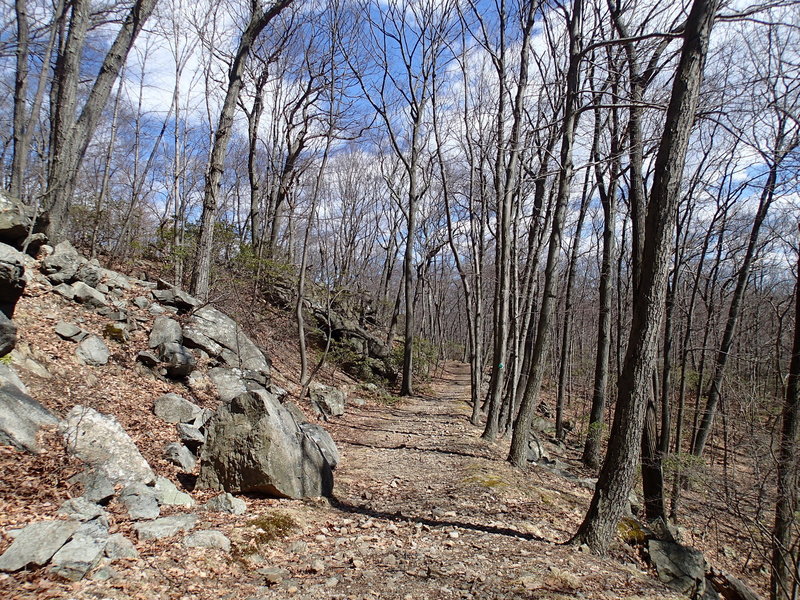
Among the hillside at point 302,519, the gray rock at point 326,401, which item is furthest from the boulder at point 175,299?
the gray rock at point 326,401

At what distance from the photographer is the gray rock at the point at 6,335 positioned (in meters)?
4.68

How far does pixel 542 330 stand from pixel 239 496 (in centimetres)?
509

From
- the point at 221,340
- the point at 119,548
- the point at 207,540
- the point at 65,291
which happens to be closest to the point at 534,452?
the point at 221,340

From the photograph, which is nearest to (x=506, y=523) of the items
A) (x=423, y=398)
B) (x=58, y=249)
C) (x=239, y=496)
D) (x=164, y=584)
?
(x=239, y=496)

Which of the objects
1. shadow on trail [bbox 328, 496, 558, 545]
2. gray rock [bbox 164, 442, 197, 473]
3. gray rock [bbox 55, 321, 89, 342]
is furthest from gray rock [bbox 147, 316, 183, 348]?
shadow on trail [bbox 328, 496, 558, 545]

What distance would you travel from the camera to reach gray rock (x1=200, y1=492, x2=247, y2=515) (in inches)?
180

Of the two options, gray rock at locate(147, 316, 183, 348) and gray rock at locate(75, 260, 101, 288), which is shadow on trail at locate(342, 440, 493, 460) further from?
gray rock at locate(75, 260, 101, 288)

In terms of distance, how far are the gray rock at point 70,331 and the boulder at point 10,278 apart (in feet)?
2.24

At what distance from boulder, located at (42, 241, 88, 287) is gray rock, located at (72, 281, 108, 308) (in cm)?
19

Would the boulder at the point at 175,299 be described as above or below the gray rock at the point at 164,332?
above

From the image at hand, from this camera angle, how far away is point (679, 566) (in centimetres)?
532

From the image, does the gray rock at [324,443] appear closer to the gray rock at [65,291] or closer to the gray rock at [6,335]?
the gray rock at [6,335]

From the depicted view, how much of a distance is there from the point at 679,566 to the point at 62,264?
9874mm

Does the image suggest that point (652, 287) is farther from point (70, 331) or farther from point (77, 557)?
point (70, 331)
